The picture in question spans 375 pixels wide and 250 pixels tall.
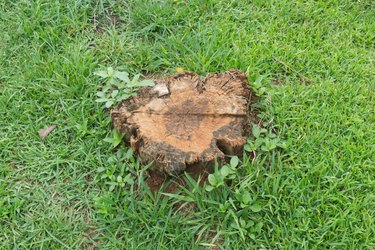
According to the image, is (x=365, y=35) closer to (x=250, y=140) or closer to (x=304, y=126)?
(x=304, y=126)

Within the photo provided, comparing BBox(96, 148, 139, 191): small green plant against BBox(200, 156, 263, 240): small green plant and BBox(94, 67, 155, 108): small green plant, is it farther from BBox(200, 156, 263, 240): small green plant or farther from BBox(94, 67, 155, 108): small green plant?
BBox(200, 156, 263, 240): small green plant

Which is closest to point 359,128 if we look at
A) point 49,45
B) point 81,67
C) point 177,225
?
point 177,225

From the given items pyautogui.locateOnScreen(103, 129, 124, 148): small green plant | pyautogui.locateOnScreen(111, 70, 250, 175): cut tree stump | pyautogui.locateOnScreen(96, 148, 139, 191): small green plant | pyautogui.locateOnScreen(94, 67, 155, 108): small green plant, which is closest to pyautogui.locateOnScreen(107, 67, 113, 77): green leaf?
pyautogui.locateOnScreen(94, 67, 155, 108): small green plant

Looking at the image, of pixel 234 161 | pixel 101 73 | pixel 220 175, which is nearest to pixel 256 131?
pixel 234 161

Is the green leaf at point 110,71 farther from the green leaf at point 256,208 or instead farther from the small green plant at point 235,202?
the green leaf at point 256,208

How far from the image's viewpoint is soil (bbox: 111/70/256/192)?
2381 mm

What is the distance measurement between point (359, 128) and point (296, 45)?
771 millimetres

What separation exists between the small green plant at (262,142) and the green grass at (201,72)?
0.06 m

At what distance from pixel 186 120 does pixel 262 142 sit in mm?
451

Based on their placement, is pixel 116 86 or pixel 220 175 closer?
pixel 220 175

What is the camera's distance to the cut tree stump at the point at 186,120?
2.38 m

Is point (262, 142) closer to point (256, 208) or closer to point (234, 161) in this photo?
point (234, 161)

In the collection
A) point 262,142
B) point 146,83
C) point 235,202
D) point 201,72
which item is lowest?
point 235,202

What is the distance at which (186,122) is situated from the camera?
248cm
